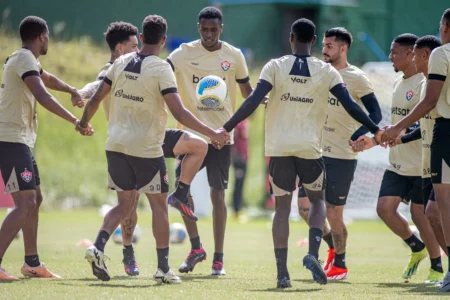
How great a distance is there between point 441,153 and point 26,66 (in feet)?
14.5

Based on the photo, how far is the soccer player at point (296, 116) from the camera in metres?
9.09

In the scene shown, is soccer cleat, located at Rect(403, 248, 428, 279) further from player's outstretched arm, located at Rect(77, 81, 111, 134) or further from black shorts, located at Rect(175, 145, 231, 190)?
player's outstretched arm, located at Rect(77, 81, 111, 134)

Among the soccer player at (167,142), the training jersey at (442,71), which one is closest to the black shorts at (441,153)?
the training jersey at (442,71)

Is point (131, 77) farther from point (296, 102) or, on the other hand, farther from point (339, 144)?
point (339, 144)

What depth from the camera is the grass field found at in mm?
8391

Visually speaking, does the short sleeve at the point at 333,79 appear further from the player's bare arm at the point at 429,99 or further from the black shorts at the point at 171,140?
the black shorts at the point at 171,140

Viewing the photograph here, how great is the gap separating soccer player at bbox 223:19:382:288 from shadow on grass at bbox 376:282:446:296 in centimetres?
108

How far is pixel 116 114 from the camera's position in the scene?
9219mm

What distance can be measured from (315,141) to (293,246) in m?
6.41

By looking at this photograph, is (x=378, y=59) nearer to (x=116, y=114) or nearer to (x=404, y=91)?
(x=404, y=91)

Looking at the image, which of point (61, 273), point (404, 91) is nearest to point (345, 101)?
point (404, 91)

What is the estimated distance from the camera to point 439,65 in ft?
29.1

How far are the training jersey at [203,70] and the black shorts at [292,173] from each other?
2111 millimetres

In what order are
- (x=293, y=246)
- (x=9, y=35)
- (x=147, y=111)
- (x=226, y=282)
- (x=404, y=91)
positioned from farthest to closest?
(x=9, y=35)
(x=293, y=246)
(x=404, y=91)
(x=226, y=282)
(x=147, y=111)
